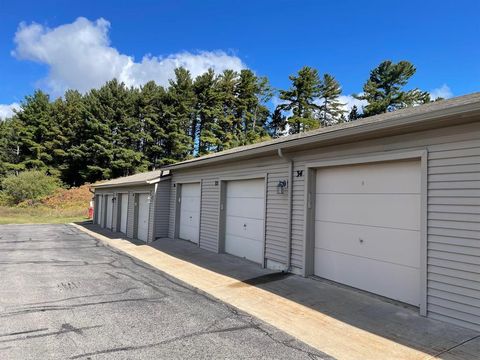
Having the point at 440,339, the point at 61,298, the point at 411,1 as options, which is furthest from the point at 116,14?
the point at 440,339

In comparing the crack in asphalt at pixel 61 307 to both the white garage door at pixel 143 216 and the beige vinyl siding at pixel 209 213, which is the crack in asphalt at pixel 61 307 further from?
the white garage door at pixel 143 216

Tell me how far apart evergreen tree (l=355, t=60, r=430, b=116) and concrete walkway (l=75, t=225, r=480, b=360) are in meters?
25.1

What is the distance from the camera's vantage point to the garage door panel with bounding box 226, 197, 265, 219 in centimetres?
902

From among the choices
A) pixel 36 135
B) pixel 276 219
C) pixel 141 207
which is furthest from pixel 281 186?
pixel 36 135

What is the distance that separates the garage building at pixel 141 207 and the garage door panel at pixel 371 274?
317 inches

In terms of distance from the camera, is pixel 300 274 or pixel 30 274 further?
pixel 30 274

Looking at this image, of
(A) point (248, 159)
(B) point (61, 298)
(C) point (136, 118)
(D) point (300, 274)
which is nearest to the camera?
(B) point (61, 298)

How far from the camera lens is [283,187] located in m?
7.90

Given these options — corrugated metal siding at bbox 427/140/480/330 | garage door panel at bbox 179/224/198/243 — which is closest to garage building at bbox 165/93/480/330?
corrugated metal siding at bbox 427/140/480/330

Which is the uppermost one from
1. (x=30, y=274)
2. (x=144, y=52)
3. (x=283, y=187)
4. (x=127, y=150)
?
(x=144, y=52)

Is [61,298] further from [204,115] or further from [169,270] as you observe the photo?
[204,115]

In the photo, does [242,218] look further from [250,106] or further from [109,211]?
[250,106]

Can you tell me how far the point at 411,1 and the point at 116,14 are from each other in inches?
477

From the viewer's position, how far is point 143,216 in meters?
14.9
